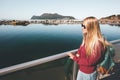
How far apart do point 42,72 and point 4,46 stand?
227 ft

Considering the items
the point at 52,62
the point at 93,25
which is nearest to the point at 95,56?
the point at 93,25

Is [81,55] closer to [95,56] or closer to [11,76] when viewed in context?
[95,56]

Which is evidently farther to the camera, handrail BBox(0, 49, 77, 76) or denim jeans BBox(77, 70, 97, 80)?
denim jeans BBox(77, 70, 97, 80)

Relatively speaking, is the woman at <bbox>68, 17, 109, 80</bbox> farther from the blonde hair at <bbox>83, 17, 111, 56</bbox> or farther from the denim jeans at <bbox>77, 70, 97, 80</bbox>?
the denim jeans at <bbox>77, 70, 97, 80</bbox>

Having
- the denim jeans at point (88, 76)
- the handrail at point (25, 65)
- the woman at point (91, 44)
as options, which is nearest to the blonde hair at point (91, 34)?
the woman at point (91, 44)

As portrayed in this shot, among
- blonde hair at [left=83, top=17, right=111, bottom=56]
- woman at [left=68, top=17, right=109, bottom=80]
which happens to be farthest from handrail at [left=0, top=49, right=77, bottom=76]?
blonde hair at [left=83, top=17, right=111, bottom=56]

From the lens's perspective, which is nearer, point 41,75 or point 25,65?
point 25,65

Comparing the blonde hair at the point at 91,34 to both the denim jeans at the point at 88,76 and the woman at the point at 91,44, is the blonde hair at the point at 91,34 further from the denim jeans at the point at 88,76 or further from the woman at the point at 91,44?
the denim jeans at the point at 88,76

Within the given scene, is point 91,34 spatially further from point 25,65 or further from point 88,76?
point 25,65

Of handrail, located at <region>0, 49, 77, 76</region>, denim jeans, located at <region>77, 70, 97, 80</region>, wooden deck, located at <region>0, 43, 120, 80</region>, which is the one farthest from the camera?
denim jeans, located at <region>77, 70, 97, 80</region>

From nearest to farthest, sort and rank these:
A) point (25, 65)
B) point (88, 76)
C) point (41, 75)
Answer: point (25, 65) → point (88, 76) → point (41, 75)

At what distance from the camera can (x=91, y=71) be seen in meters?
2.50

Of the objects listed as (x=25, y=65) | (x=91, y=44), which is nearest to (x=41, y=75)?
(x=25, y=65)

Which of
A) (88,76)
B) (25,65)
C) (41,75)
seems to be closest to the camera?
(25,65)
